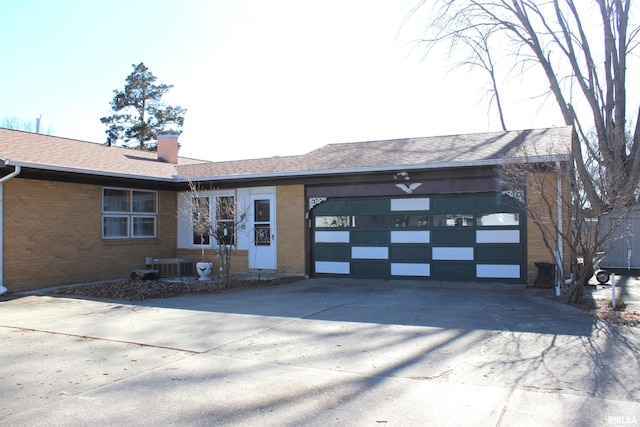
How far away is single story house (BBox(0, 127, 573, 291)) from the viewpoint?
12211 mm

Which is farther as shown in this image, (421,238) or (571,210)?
(421,238)

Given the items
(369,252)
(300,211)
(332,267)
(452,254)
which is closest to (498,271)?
(452,254)

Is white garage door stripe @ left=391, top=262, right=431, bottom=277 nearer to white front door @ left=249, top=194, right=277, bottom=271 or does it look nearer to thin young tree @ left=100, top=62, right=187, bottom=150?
white front door @ left=249, top=194, right=277, bottom=271

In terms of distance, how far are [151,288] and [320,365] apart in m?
7.53

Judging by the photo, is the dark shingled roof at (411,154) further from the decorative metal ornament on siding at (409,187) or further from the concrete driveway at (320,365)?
the concrete driveway at (320,365)

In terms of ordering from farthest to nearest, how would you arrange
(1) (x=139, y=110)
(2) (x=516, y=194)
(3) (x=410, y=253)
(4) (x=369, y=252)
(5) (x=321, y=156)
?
(1) (x=139, y=110)
(5) (x=321, y=156)
(4) (x=369, y=252)
(3) (x=410, y=253)
(2) (x=516, y=194)

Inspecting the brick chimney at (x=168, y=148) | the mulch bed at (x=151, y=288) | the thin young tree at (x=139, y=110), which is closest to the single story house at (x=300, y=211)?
the mulch bed at (x=151, y=288)

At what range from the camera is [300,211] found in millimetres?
14609

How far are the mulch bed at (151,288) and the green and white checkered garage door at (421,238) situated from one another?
6.73 ft

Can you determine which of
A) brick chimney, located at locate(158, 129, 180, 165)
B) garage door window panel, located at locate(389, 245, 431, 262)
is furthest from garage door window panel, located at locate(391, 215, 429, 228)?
brick chimney, located at locate(158, 129, 180, 165)

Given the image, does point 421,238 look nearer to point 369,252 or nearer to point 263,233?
point 369,252

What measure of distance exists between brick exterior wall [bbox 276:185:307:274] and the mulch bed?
3.50ft

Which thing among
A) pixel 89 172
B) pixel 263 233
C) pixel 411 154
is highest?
pixel 411 154

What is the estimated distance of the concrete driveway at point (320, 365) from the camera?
4465 mm
